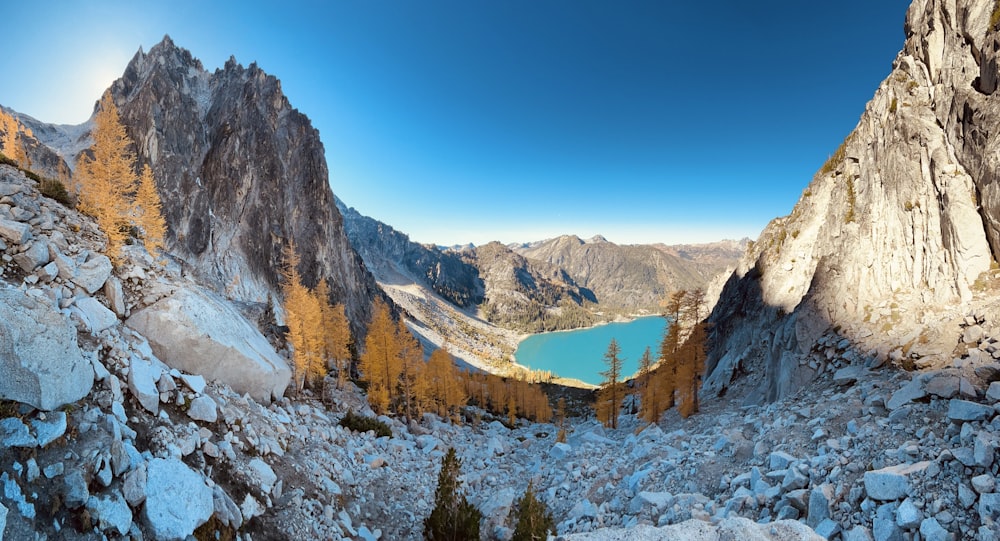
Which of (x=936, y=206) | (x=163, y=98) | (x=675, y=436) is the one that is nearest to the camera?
(x=936, y=206)

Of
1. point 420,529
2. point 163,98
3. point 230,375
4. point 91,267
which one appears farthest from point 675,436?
point 163,98

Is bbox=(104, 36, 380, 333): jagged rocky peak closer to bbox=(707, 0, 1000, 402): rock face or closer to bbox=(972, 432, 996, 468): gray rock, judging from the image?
bbox=(707, 0, 1000, 402): rock face

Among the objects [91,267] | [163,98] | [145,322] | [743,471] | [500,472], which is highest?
[163,98]

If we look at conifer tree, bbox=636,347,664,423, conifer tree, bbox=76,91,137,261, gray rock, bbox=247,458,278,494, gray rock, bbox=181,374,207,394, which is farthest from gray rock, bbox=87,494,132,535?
conifer tree, bbox=636,347,664,423

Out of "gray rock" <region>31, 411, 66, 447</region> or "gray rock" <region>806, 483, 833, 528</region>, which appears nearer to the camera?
"gray rock" <region>31, 411, 66, 447</region>

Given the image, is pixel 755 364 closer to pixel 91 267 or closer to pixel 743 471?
pixel 743 471

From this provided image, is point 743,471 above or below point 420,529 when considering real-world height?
above

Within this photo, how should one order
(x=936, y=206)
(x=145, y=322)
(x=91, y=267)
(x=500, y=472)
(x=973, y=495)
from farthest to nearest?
(x=500, y=472) < (x=936, y=206) < (x=145, y=322) < (x=91, y=267) < (x=973, y=495)

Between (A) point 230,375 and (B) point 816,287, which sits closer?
(A) point 230,375
